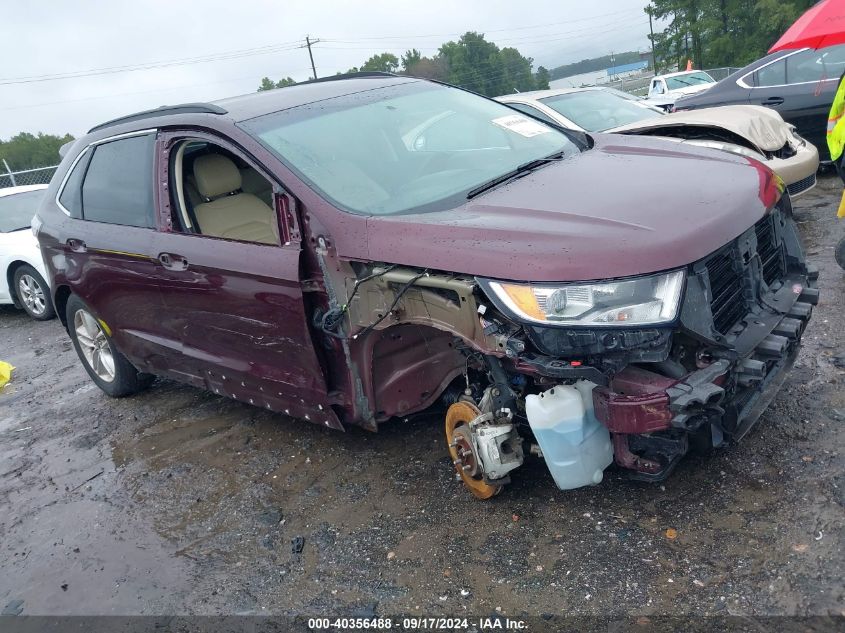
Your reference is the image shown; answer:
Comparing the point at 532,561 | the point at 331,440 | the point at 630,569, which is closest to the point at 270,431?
the point at 331,440

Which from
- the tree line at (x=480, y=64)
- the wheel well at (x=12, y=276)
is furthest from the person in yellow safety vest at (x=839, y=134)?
the tree line at (x=480, y=64)

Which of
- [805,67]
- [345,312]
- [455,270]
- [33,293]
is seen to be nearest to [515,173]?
[455,270]

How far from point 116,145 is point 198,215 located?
852mm

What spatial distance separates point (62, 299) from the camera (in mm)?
5402

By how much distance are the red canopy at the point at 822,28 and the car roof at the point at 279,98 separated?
102 inches

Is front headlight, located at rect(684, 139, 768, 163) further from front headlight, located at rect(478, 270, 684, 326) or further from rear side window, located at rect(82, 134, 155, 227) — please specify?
rear side window, located at rect(82, 134, 155, 227)

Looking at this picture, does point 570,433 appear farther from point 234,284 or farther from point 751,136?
point 751,136

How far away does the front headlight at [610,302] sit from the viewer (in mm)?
2596

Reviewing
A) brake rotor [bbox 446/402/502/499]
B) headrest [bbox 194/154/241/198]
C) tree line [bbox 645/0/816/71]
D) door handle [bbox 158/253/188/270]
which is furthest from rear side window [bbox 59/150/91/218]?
tree line [bbox 645/0/816/71]

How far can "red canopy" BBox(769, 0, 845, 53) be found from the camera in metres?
4.77

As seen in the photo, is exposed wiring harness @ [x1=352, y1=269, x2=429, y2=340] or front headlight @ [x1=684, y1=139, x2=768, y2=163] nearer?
exposed wiring harness @ [x1=352, y1=269, x2=429, y2=340]

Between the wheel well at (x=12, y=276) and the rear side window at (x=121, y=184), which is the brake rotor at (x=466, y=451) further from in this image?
the wheel well at (x=12, y=276)

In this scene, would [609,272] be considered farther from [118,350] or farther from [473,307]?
[118,350]

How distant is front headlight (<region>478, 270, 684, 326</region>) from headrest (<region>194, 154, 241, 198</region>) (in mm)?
2486
